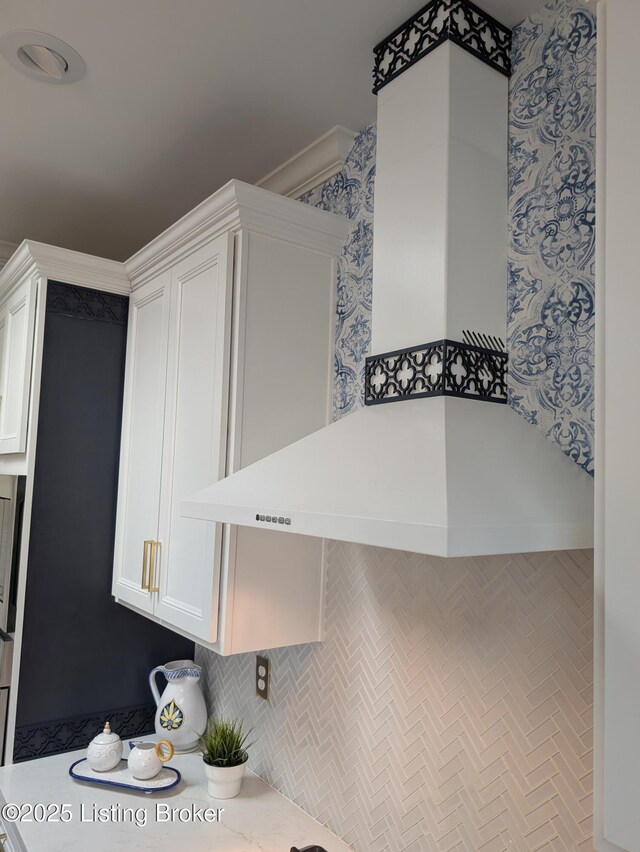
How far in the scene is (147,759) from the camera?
1.84 meters

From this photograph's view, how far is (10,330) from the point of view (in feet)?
7.66

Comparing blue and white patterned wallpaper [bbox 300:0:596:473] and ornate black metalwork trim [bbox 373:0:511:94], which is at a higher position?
ornate black metalwork trim [bbox 373:0:511:94]

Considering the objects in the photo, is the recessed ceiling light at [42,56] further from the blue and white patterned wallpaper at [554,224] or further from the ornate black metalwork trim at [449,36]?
the blue and white patterned wallpaper at [554,224]

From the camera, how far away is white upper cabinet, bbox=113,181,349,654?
163cm

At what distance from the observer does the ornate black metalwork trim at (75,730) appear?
2023 millimetres

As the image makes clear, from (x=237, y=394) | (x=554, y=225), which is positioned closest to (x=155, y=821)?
(x=237, y=394)

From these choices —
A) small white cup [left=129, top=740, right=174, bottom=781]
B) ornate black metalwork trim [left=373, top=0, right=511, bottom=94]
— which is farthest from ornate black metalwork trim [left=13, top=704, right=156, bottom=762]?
ornate black metalwork trim [left=373, top=0, right=511, bottom=94]

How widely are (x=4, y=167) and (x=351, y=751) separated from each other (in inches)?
78.2

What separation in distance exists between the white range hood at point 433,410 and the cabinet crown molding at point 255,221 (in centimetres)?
34

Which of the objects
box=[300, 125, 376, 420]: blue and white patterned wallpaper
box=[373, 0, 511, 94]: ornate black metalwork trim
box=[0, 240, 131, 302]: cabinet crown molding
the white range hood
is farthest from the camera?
box=[0, 240, 131, 302]: cabinet crown molding

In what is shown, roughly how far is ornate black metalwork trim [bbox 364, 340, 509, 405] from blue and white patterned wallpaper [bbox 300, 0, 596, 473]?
55 mm

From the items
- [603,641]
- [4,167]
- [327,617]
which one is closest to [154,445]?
[327,617]

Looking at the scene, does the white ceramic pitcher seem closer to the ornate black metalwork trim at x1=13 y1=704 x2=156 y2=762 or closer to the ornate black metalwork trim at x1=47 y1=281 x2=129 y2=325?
the ornate black metalwork trim at x1=13 y1=704 x2=156 y2=762

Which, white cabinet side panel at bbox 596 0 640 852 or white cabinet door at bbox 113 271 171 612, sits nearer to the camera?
white cabinet side panel at bbox 596 0 640 852
